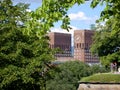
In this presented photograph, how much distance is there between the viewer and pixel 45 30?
23.0ft

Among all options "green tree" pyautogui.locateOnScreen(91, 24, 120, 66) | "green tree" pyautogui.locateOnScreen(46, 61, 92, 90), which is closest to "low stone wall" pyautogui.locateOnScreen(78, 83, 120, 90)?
"green tree" pyautogui.locateOnScreen(91, 24, 120, 66)

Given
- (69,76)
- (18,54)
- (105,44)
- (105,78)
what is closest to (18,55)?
(18,54)

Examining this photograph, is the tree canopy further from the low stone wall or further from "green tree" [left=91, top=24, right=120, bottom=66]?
"green tree" [left=91, top=24, right=120, bottom=66]

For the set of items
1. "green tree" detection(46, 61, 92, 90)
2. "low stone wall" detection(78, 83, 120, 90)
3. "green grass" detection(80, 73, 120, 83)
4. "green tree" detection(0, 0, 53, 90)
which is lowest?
"green tree" detection(46, 61, 92, 90)

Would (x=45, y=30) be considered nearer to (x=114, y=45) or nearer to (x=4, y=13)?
(x=4, y=13)

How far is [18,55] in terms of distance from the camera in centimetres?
2425

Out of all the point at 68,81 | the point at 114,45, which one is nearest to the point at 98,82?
the point at 114,45

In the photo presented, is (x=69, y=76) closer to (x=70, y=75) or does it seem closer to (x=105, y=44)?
(x=70, y=75)

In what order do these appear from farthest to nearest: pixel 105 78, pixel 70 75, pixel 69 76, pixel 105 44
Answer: pixel 70 75, pixel 69 76, pixel 105 44, pixel 105 78

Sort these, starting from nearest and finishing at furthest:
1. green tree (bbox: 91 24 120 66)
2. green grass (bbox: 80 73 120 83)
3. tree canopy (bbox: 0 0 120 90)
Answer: tree canopy (bbox: 0 0 120 90), green grass (bbox: 80 73 120 83), green tree (bbox: 91 24 120 66)

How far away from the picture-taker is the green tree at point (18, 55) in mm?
23562

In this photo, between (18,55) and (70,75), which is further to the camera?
(70,75)

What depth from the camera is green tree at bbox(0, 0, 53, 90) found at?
23562mm

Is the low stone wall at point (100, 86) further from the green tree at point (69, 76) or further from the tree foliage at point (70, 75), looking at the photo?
the green tree at point (69, 76)
